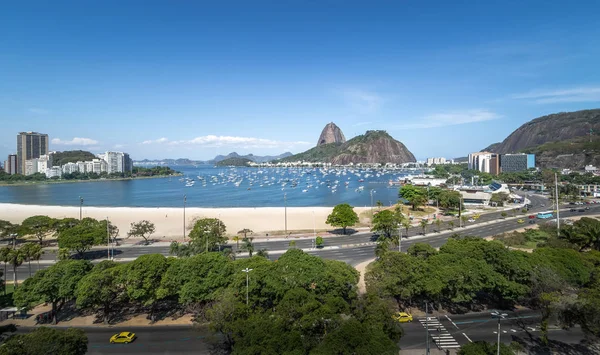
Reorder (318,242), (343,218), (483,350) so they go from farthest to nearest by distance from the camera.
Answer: (343,218) → (318,242) → (483,350)

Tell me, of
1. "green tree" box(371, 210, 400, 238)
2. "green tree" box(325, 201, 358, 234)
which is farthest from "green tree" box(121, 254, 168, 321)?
"green tree" box(325, 201, 358, 234)

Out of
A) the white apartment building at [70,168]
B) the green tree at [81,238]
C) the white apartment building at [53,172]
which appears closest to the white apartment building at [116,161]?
the white apartment building at [70,168]

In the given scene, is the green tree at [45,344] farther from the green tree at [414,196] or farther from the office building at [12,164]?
the office building at [12,164]

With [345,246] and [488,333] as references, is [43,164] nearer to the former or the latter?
[345,246]

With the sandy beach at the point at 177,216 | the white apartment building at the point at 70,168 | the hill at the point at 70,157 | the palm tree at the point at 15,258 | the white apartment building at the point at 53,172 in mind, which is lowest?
the sandy beach at the point at 177,216

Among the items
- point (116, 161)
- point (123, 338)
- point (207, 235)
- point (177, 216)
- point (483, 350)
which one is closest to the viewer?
point (483, 350)

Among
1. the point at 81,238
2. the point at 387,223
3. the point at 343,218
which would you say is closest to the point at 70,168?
the point at 81,238

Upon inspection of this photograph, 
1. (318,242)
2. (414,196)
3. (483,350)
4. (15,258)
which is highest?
(414,196)

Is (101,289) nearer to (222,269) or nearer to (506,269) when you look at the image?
(222,269)
